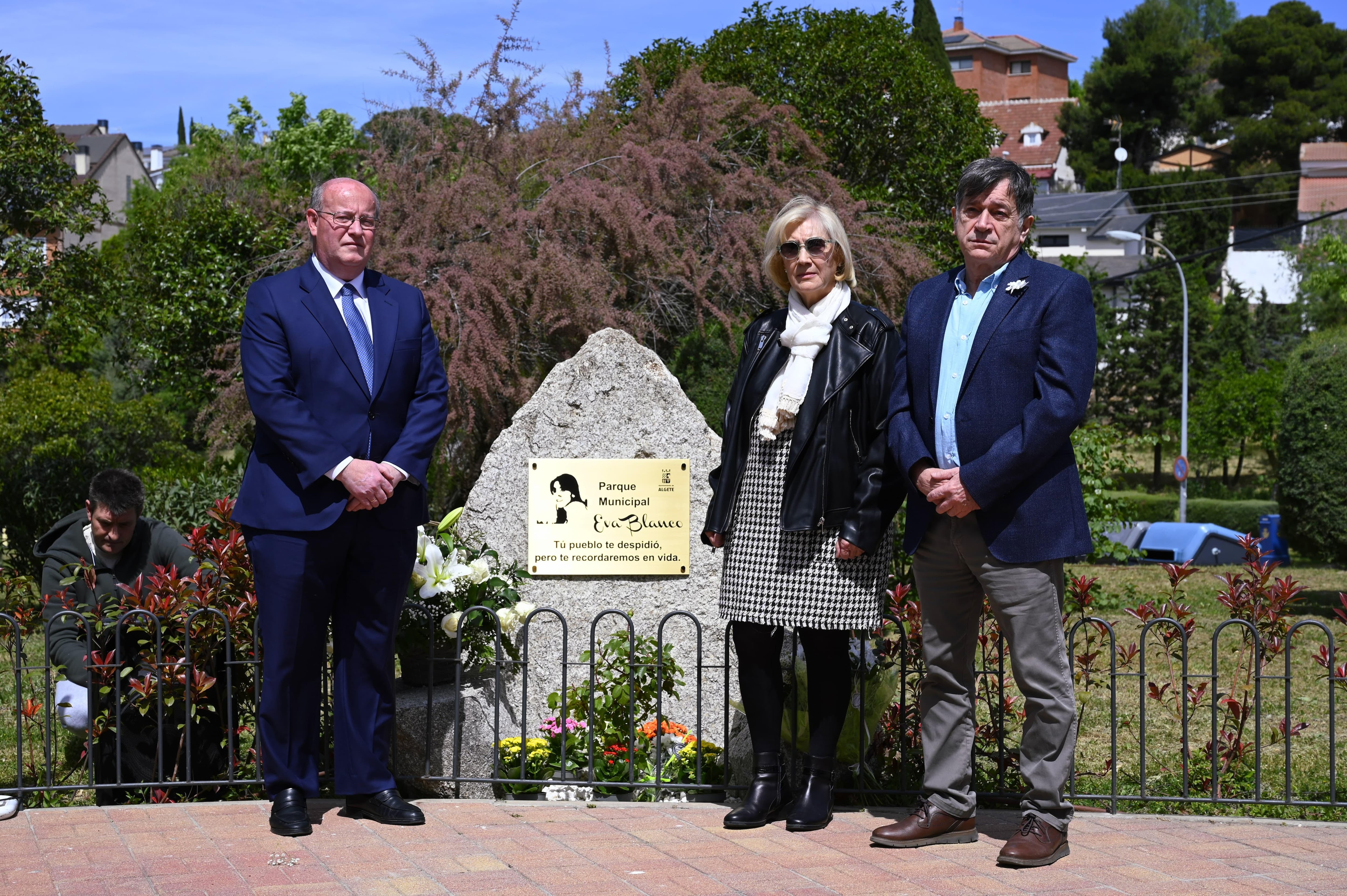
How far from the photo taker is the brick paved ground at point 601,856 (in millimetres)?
3525

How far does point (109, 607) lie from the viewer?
15.1 feet

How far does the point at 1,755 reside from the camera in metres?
5.74

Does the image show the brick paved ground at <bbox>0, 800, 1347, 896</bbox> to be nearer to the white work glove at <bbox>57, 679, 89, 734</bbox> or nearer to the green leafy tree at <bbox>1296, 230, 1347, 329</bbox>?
the white work glove at <bbox>57, 679, 89, 734</bbox>

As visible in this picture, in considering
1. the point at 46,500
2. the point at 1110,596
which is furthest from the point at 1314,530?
the point at 46,500

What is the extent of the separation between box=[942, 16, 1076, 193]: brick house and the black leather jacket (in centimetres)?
6623

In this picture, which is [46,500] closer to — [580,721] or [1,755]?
[1,755]

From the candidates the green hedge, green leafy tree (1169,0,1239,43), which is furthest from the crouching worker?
green leafy tree (1169,0,1239,43)

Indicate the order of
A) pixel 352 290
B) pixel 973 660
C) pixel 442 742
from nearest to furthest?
pixel 973 660 < pixel 352 290 < pixel 442 742

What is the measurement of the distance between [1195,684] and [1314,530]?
6.52m

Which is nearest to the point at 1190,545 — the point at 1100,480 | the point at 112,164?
the point at 1100,480

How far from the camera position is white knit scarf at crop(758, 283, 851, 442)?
4.01m

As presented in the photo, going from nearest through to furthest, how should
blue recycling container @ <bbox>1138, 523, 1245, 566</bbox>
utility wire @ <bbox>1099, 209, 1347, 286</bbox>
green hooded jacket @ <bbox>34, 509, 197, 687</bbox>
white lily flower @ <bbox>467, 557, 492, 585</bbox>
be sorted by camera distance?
1. green hooded jacket @ <bbox>34, 509, 197, 687</bbox>
2. white lily flower @ <bbox>467, 557, 492, 585</bbox>
3. blue recycling container @ <bbox>1138, 523, 1245, 566</bbox>
4. utility wire @ <bbox>1099, 209, 1347, 286</bbox>

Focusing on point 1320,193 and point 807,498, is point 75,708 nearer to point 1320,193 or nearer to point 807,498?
point 807,498

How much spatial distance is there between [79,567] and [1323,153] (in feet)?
177
